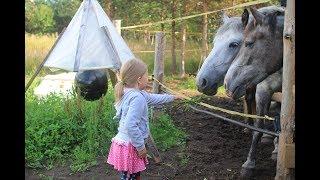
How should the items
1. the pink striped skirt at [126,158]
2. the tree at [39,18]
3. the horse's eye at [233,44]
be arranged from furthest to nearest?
the tree at [39,18] → the horse's eye at [233,44] → the pink striped skirt at [126,158]

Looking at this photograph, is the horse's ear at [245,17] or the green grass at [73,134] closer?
the horse's ear at [245,17]

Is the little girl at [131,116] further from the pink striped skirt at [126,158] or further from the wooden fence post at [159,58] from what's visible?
the wooden fence post at [159,58]

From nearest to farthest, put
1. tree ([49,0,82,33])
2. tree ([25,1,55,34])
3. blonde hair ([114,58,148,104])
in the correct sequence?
blonde hair ([114,58,148,104]) < tree ([25,1,55,34]) < tree ([49,0,82,33])

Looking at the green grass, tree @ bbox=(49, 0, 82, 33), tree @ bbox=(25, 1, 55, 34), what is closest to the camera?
the green grass

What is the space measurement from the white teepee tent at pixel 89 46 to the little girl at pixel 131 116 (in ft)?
5.30

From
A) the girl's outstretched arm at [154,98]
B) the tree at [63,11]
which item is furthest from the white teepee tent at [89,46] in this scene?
the tree at [63,11]

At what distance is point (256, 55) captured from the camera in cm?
394

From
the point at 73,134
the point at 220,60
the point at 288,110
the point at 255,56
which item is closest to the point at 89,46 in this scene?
the point at 73,134

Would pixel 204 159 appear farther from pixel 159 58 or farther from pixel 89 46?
pixel 89 46

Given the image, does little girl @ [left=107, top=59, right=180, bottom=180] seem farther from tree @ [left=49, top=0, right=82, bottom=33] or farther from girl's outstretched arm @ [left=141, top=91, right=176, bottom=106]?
tree @ [left=49, top=0, right=82, bottom=33]

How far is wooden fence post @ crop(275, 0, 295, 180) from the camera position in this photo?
2.85 meters

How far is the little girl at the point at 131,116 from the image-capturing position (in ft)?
9.12

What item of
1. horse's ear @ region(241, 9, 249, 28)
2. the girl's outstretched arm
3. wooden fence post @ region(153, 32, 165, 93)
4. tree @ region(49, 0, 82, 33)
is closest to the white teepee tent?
wooden fence post @ region(153, 32, 165, 93)
